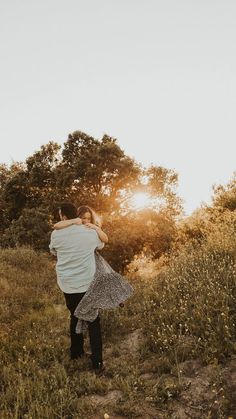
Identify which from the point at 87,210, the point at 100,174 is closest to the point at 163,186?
the point at 100,174

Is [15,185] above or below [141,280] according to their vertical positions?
above

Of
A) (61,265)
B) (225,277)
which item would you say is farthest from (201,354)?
(61,265)

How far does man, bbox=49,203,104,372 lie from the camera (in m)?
5.11

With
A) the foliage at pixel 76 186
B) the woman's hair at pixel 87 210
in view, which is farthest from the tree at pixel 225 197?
the woman's hair at pixel 87 210

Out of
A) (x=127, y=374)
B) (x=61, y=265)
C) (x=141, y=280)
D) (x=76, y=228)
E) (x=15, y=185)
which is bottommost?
(x=127, y=374)

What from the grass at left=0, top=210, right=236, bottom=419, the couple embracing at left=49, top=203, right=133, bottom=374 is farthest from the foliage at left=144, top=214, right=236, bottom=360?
the couple embracing at left=49, top=203, right=133, bottom=374

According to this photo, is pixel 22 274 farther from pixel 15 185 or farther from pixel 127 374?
pixel 15 185

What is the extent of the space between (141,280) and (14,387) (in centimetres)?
476

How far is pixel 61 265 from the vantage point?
541cm

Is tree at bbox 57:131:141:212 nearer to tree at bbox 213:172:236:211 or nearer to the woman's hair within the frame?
tree at bbox 213:172:236:211

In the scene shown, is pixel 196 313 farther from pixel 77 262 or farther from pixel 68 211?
pixel 68 211

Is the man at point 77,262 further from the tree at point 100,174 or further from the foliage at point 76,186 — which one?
the tree at point 100,174

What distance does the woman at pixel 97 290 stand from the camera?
16.6 feet

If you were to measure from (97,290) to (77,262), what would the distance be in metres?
0.48
